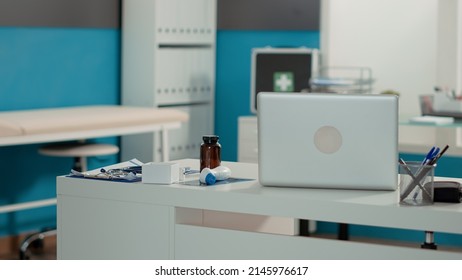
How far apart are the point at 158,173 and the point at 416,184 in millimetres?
816

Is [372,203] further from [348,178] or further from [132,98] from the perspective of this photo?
[132,98]

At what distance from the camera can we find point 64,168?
225 inches

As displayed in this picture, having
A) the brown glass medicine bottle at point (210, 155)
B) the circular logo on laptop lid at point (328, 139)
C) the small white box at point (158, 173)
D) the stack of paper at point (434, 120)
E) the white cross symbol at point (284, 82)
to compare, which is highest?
the white cross symbol at point (284, 82)

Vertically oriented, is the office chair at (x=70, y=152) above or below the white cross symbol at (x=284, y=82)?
below

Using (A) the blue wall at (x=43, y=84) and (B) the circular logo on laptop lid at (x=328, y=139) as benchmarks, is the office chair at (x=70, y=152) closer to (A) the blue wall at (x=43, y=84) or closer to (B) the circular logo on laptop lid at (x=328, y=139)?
(A) the blue wall at (x=43, y=84)

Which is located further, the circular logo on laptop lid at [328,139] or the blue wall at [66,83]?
the blue wall at [66,83]

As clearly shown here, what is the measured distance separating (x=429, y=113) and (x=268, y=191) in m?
2.67

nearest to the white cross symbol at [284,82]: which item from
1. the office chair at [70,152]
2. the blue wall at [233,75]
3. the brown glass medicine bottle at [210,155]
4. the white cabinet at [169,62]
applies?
the blue wall at [233,75]

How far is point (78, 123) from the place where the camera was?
482cm

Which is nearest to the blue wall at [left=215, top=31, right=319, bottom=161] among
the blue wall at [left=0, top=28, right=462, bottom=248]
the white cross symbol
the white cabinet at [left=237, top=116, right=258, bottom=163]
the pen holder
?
the blue wall at [left=0, top=28, right=462, bottom=248]

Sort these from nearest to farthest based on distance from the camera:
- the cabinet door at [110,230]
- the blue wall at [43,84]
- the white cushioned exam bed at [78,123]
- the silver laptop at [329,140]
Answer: the silver laptop at [329,140], the cabinet door at [110,230], the white cushioned exam bed at [78,123], the blue wall at [43,84]

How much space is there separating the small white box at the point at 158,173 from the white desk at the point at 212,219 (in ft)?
0.14

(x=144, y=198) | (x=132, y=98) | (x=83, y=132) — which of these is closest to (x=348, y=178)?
(x=144, y=198)

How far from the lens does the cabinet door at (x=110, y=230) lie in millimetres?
2922
